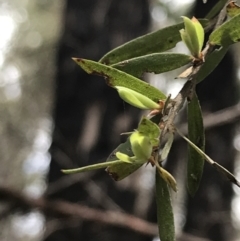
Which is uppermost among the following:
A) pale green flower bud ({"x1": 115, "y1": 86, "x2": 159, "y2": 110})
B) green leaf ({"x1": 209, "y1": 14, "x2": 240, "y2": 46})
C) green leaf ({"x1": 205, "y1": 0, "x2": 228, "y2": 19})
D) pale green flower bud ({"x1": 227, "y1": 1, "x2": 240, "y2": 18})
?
pale green flower bud ({"x1": 227, "y1": 1, "x2": 240, "y2": 18})

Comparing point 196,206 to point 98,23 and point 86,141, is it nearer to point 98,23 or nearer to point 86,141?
point 86,141

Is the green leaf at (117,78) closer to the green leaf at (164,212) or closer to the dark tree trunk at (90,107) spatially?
the green leaf at (164,212)

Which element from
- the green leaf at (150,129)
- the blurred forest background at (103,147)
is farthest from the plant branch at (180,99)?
the blurred forest background at (103,147)

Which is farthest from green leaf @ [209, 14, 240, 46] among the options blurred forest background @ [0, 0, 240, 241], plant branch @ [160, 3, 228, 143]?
blurred forest background @ [0, 0, 240, 241]

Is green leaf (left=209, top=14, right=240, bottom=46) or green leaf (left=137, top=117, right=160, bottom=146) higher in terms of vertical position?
green leaf (left=209, top=14, right=240, bottom=46)

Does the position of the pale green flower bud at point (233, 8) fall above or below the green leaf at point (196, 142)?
above

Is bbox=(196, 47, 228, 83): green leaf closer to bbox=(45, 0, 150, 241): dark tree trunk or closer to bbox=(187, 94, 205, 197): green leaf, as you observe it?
bbox=(187, 94, 205, 197): green leaf

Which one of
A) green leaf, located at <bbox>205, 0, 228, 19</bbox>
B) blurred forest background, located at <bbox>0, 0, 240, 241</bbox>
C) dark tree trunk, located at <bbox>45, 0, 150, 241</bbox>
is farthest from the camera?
dark tree trunk, located at <bbox>45, 0, 150, 241</bbox>

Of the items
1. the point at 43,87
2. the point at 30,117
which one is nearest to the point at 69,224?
the point at 43,87

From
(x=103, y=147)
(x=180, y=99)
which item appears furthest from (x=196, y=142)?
(x=103, y=147)
